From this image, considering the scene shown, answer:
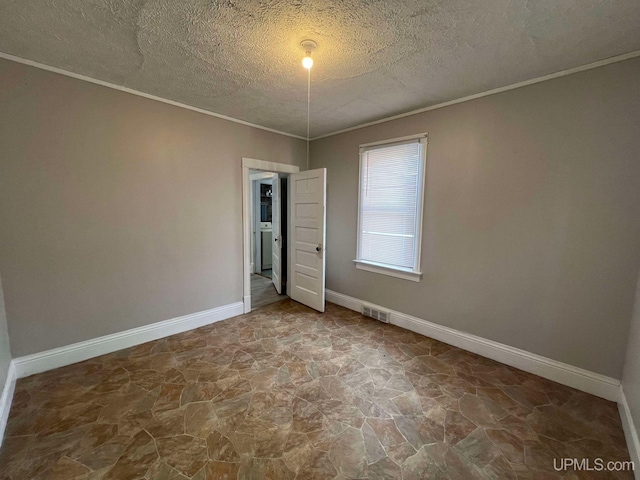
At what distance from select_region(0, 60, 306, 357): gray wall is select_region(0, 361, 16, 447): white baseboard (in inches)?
7.3

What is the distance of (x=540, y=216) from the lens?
93.0 inches

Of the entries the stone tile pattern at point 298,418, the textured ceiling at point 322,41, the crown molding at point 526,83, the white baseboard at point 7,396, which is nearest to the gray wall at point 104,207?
the white baseboard at point 7,396

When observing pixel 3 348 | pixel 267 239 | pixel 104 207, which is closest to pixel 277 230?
pixel 267 239

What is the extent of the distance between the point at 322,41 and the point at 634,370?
316cm

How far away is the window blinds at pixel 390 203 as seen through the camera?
323 centimetres

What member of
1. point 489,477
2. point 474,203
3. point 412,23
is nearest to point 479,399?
point 489,477

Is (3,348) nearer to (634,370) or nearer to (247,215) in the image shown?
(247,215)

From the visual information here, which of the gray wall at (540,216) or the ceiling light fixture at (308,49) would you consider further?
the gray wall at (540,216)

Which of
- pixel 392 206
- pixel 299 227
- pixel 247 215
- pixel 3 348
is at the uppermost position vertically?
pixel 392 206

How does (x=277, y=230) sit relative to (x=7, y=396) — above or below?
above

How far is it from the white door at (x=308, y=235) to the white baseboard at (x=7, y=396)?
9.87 ft

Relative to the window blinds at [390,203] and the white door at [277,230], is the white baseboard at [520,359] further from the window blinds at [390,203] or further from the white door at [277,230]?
the white door at [277,230]

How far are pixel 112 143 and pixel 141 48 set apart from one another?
3.48ft

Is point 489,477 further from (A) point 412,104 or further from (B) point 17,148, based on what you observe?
(B) point 17,148
